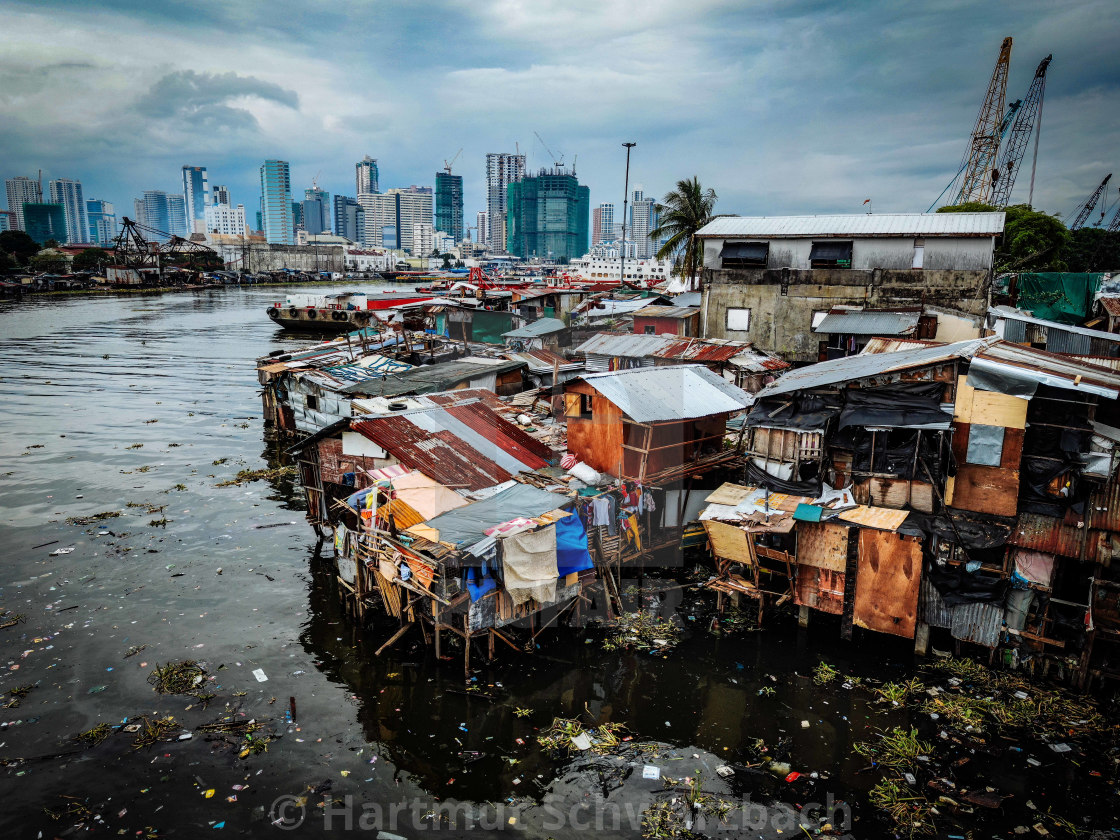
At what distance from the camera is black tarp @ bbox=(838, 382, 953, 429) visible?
11.7 m

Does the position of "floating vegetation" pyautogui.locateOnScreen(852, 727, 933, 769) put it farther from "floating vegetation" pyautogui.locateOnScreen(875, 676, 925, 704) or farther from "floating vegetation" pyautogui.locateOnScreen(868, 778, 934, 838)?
"floating vegetation" pyautogui.locateOnScreen(875, 676, 925, 704)

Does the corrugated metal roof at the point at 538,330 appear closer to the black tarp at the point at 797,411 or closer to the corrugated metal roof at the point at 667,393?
the corrugated metal roof at the point at 667,393

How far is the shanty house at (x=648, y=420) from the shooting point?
14375 millimetres

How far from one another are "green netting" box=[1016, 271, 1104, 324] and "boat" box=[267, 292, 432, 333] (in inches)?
1673

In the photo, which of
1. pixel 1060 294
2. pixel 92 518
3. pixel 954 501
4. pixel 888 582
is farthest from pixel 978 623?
pixel 1060 294

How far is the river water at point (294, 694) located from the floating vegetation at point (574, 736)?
239mm

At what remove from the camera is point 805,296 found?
83.2ft

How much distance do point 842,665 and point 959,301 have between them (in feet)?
57.7

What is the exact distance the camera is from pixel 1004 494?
11.0 m

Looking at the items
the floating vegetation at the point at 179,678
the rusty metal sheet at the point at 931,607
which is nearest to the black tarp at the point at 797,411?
the rusty metal sheet at the point at 931,607

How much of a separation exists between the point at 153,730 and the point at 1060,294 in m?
35.4

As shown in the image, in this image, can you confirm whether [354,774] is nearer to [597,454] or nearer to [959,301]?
[597,454]

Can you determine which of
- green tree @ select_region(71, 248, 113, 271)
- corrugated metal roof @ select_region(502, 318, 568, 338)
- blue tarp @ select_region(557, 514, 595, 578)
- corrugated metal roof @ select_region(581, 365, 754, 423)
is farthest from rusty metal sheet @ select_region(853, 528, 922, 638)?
green tree @ select_region(71, 248, 113, 271)

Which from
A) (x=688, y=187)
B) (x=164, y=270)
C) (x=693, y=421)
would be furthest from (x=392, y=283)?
(x=693, y=421)
